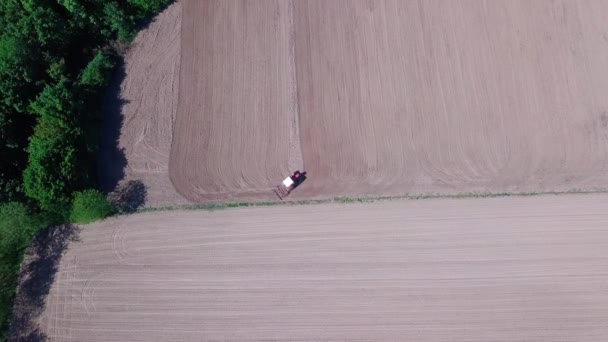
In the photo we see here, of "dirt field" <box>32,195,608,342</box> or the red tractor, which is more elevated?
the red tractor

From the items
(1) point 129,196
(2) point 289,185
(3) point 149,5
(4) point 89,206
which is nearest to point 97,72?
(3) point 149,5

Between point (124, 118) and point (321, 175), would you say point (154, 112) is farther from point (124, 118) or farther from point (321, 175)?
point (321, 175)

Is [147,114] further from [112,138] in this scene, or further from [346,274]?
[346,274]

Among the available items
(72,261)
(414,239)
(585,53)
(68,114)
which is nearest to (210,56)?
(68,114)

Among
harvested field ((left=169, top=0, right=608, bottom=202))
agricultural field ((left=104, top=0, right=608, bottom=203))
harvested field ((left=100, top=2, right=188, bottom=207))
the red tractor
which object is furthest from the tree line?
the red tractor

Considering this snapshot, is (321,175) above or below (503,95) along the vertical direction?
below

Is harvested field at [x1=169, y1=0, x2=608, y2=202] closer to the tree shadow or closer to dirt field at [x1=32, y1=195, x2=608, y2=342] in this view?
dirt field at [x1=32, y1=195, x2=608, y2=342]
